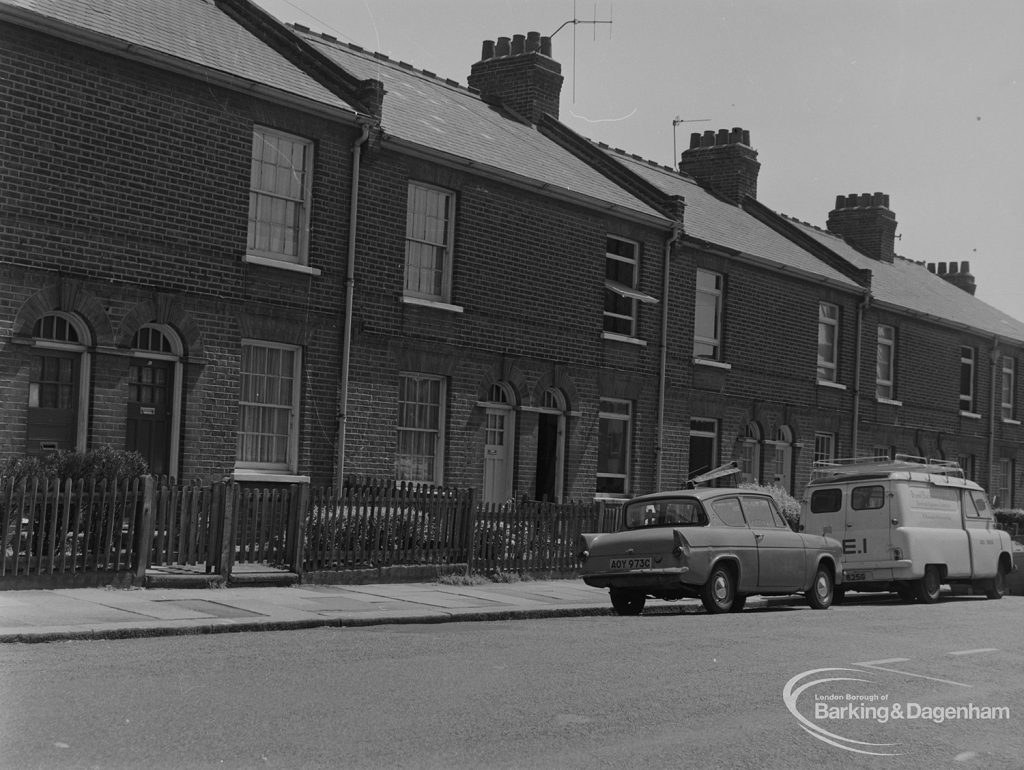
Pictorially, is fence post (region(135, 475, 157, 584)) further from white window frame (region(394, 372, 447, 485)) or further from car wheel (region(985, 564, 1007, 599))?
car wheel (region(985, 564, 1007, 599))

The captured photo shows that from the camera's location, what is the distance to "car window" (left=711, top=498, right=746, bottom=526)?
52.9 feet

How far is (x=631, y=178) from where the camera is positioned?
27.2 metres

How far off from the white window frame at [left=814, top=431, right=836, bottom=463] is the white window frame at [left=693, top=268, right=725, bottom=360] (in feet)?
17.1

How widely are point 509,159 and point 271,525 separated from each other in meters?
9.97

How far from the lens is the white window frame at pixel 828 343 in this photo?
3180 centimetres

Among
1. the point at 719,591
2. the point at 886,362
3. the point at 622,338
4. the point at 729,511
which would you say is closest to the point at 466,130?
the point at 622,338

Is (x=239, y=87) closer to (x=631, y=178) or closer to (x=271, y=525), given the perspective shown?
(x=271, y=525)

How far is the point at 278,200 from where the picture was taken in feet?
63.1

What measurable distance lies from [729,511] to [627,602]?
1738 millimetres

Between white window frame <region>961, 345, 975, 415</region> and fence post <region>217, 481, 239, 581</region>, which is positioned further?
white window frame <region>961, 345, 975, 415</region>

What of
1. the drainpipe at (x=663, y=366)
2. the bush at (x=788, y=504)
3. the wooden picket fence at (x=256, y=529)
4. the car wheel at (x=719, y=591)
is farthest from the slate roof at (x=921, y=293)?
the car wheel at (x=719, y=591)

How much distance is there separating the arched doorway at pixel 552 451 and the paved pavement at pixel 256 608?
21.7ft

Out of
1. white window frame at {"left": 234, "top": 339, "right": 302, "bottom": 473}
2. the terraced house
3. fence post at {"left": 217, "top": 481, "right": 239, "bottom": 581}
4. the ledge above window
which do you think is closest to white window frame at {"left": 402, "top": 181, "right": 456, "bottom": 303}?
the terraced house

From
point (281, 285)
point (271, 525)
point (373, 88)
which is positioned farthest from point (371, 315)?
point (271, 525)
